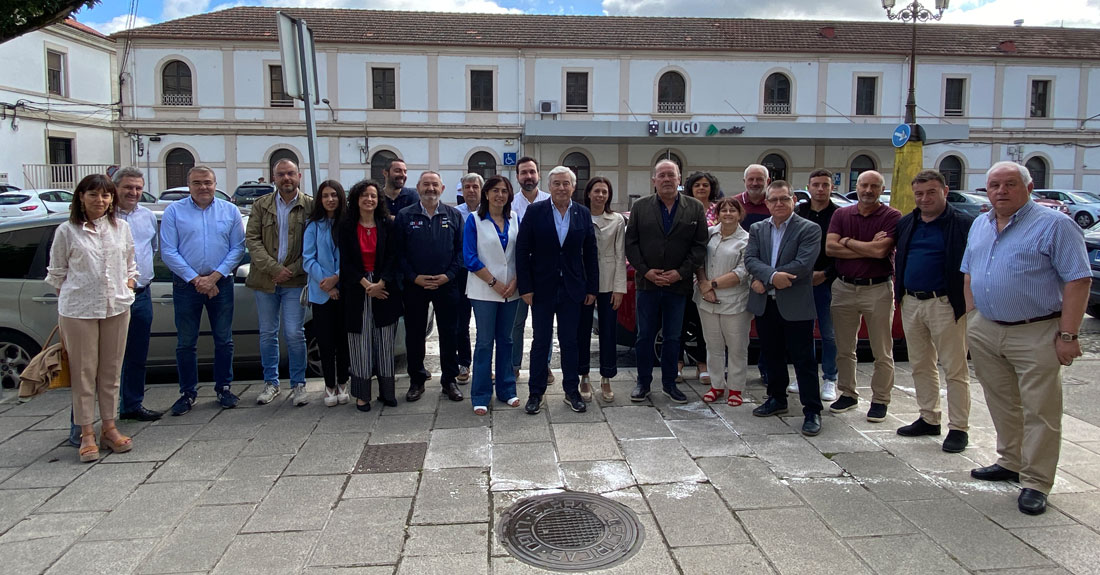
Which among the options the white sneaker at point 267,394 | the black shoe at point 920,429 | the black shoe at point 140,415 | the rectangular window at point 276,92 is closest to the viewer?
the black shoe at point 920,429

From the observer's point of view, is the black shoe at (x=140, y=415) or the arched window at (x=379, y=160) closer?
the black shoe at (x=140, y=415)

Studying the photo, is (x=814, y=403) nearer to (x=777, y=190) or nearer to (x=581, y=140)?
(x=777, y=190)

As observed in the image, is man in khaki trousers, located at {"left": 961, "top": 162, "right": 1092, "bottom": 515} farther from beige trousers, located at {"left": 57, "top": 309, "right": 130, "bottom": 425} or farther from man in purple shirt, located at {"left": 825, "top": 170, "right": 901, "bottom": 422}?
beige trousers, located at {"left": 57, "top": 309, "right": 130, "bottom": 425}

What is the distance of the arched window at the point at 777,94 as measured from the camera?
3039cm

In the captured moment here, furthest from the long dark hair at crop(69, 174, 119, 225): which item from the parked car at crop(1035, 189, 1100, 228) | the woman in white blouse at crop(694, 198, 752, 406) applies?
the parked car at crop(1035, 189, 1100, 228)

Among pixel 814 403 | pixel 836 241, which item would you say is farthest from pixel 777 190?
pixel 814 403

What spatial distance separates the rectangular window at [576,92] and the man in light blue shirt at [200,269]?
84.7 ft

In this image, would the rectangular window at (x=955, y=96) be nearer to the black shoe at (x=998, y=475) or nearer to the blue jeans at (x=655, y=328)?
the blue jeans at (x=655, y=328)

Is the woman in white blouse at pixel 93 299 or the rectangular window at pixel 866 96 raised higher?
the rectangular window at pixel 866 96

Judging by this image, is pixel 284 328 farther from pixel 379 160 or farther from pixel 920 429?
pixel 379 160

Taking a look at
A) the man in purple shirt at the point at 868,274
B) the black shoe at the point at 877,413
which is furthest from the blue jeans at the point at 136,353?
the black shoe at the point at 877,413

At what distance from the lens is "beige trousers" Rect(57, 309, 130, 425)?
4.32m

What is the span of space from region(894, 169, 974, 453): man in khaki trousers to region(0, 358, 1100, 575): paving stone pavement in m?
0.25

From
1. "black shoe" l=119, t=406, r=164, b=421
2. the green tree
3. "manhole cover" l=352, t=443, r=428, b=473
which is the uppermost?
the green tree
